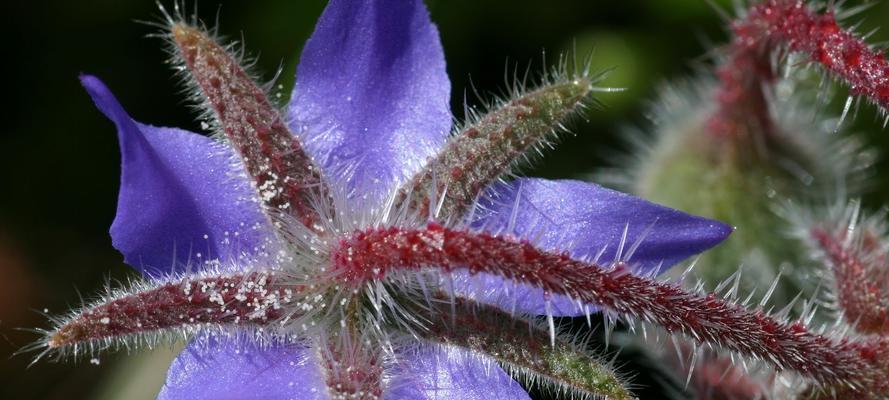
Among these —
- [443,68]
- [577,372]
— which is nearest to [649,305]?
[577,372]

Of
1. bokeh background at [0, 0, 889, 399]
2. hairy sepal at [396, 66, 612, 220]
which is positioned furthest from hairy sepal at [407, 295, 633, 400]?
bokeh background at [0, 0, 889, 399]

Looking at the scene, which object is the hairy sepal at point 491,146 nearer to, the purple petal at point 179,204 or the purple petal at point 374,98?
the purple petal at point 374,98

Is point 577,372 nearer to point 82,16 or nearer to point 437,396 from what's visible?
point 437,396

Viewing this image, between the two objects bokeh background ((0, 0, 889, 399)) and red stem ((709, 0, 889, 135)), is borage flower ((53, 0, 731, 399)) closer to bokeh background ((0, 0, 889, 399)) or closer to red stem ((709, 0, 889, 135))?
red stem ((709, 0, 889, 135))

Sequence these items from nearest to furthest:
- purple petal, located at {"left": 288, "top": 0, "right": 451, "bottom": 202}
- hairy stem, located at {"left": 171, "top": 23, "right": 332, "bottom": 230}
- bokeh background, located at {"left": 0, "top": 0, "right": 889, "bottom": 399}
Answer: hairy stem, located at {"left": 171, "top": 23, "right": 332, "bottom": 230}
purple petal, located at {"left": 288, "top": 0, "right": 451, "bottom": 202}
bokeh background, located at {"left": 0, "top": 0, "right": 889, "bottom": 399}

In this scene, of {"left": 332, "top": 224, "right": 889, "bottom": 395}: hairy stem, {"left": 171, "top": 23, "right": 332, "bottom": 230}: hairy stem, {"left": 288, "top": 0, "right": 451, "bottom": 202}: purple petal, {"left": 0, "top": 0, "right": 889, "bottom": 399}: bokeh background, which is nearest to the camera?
{"left": 332, "top": 224, "right": 889, "bottom": 395}: hairy stem

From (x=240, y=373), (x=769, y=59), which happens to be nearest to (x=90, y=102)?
(x=240, y=373)
